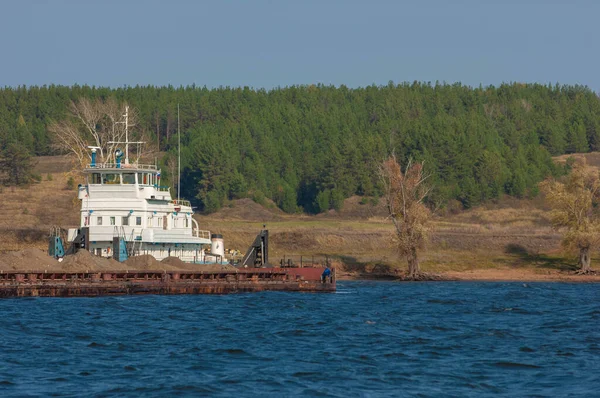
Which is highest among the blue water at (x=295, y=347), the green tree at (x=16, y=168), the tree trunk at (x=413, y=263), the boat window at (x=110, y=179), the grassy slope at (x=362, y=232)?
the green tree at (x=16, y=168)

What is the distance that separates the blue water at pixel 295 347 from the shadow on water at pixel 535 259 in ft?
92.4

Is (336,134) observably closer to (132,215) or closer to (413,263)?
(413,263)

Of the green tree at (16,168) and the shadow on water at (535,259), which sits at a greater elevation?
the green tree at (16,168)

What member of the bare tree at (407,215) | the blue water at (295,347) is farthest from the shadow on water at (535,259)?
the blue water at (295,347)

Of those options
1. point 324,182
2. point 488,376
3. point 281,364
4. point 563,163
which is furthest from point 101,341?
point 563,163

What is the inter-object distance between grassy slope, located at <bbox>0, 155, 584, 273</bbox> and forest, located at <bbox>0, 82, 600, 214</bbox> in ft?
13.2

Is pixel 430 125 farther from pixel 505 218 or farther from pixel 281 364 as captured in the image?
pixel 281 364

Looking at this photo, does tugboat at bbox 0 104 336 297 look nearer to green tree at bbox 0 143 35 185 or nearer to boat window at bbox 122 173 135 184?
boat window at bbox 122 173 135 184

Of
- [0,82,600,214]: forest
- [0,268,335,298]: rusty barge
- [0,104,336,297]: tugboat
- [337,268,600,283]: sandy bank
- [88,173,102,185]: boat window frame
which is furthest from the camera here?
[0,82,600,214]: forest

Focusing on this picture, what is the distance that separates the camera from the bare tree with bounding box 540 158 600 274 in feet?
270

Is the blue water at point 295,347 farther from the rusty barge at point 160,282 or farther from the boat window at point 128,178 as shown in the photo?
the boat window at point 128,178

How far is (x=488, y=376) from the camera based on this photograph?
106ft

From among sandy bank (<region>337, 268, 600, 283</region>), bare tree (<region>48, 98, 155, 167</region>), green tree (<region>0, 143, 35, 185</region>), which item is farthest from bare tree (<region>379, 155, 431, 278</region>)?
green tree (<region>0, 143, 35, 185</region>)

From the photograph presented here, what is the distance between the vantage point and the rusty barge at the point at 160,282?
53.1 meters
